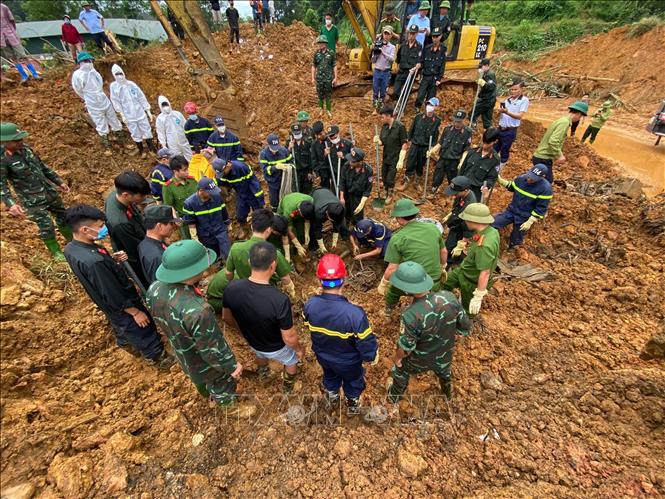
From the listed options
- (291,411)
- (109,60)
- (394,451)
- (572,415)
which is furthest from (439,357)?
(109,60)

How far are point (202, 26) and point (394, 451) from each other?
27.9 ft

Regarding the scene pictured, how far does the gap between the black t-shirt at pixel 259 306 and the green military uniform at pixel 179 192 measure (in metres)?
2.60

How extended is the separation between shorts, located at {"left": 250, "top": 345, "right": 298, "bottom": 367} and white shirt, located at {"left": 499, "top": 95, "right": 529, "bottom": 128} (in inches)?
258

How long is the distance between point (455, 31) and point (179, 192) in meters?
8.10

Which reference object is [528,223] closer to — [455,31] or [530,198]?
[530,198]

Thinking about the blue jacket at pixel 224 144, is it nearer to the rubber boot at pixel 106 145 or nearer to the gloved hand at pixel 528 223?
the rubber boot at pixel 106 145

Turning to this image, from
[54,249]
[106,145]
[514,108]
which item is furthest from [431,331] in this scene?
[106,145]

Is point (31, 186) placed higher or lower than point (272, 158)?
higher

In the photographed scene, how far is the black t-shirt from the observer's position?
2736mm

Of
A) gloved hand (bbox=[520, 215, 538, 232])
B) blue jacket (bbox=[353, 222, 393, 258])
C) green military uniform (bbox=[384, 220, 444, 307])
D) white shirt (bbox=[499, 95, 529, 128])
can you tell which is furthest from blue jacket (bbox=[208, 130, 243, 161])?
white shirt (bbox=[499, 95, 529, 128])

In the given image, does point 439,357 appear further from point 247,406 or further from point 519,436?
point 247,406

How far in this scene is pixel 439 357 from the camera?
10.0 feet

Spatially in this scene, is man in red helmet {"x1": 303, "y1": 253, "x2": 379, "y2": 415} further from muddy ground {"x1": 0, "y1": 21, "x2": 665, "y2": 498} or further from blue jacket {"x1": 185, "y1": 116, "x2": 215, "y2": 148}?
blue jacket {"x1": 185, "y1": 116, "x2": 215, "y2": 148}

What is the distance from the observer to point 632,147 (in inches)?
358
